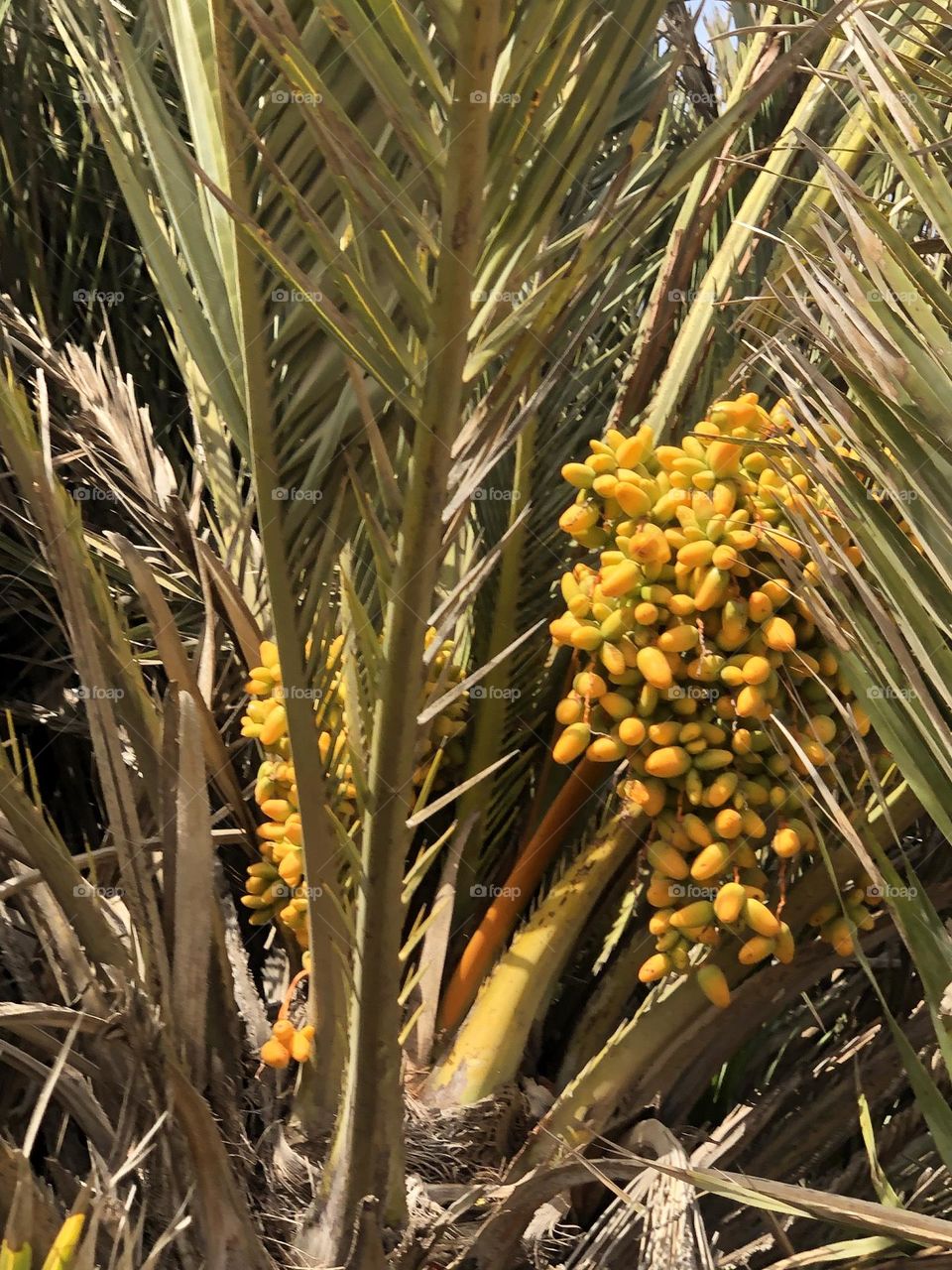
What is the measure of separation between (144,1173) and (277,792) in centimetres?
36

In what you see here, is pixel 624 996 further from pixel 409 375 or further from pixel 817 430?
pixel 409 375

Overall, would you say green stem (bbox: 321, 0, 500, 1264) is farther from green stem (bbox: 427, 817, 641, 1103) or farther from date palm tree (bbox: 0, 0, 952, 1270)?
green stem (bbox: 427, 817, 641, 1103)

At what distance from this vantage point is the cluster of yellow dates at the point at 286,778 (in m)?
1.18

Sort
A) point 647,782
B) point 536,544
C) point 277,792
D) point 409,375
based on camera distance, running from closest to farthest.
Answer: point 409,375 → point 647,782 → point 277,792 → point 536,544

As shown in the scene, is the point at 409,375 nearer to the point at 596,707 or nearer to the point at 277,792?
the point at 596,707

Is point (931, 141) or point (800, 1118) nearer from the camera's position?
point (931, 141)

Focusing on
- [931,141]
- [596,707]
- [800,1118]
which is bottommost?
[800,1118]

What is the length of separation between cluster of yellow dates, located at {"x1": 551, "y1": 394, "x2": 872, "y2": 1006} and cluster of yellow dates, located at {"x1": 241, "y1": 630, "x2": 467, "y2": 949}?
0.58 feet

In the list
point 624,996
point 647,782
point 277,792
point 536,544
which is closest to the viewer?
point 647,782

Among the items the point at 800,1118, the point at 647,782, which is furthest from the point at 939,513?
the point at 800,1118

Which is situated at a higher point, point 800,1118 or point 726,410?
point 726,410

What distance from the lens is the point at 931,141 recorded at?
105cm

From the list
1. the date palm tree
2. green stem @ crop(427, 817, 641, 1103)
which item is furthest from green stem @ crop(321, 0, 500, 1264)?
green stem @ crop(427, 817, 641, 1103)

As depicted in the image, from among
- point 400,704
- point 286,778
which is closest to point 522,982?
point 286,778
